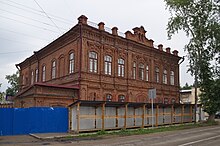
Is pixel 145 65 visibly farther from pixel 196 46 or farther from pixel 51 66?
pixel 51 66

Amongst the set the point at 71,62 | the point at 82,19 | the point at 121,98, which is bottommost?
the point at 121,98

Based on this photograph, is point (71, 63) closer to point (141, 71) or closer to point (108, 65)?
point (108, 65)

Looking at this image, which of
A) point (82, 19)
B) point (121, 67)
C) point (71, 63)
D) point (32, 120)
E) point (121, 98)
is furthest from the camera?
point (121, 67)

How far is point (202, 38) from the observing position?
34219 mm

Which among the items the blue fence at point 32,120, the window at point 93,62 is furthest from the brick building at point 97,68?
the blue fence at point 32,120

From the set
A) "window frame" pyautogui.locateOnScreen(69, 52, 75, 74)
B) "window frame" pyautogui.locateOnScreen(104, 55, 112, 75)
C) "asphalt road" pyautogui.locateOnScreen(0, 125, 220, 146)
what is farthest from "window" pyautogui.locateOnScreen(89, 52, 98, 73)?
"asphalt road" pyautogui.locateOnScreen(0, 125, 220, 146)

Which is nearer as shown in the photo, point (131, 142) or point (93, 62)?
point (131, 142)

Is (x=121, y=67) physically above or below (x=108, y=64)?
below

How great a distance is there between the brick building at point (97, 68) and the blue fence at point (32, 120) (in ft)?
10.5

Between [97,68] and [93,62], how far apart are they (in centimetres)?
80

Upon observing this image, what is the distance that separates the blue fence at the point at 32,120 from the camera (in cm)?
2053

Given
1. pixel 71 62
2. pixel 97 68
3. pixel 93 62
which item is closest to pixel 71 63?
pixel 71 62

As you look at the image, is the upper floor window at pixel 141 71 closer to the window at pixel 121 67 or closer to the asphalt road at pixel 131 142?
the window at pixel 121 67

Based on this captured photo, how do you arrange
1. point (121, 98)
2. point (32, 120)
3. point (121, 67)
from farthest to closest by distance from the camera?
point (121, 67) → point (121, 98) → point (32, 120)
